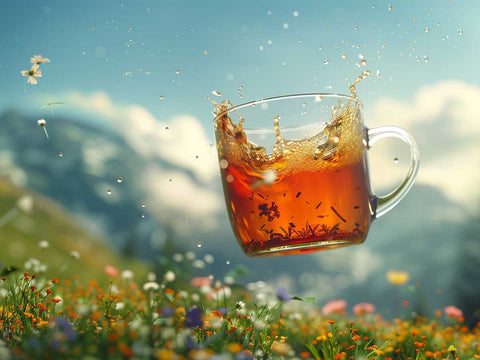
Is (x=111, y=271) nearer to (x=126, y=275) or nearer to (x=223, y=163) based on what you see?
(x=126, y=275)

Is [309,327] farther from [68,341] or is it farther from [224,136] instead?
[68,341]

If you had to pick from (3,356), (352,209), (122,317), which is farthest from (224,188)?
(3,356)

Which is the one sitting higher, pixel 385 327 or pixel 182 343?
pixel 182 343

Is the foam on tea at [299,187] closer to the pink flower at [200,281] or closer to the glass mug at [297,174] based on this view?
the glass mug at [297,174]

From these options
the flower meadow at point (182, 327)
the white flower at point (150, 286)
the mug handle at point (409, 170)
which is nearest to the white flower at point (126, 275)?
the flower meadow at point (182, 327)

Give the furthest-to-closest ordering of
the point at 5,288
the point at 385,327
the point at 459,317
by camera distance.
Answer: the point at 459,317, the point at 385,327, the point at 5,288

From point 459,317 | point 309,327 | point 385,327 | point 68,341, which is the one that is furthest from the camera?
point 459,317

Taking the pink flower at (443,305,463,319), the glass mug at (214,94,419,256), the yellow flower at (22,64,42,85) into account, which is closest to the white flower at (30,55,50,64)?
the yellow flower at (22,64,42,85)

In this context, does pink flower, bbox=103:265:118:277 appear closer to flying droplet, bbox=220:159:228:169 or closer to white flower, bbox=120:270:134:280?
white flower, bbox=120:270:134:280
